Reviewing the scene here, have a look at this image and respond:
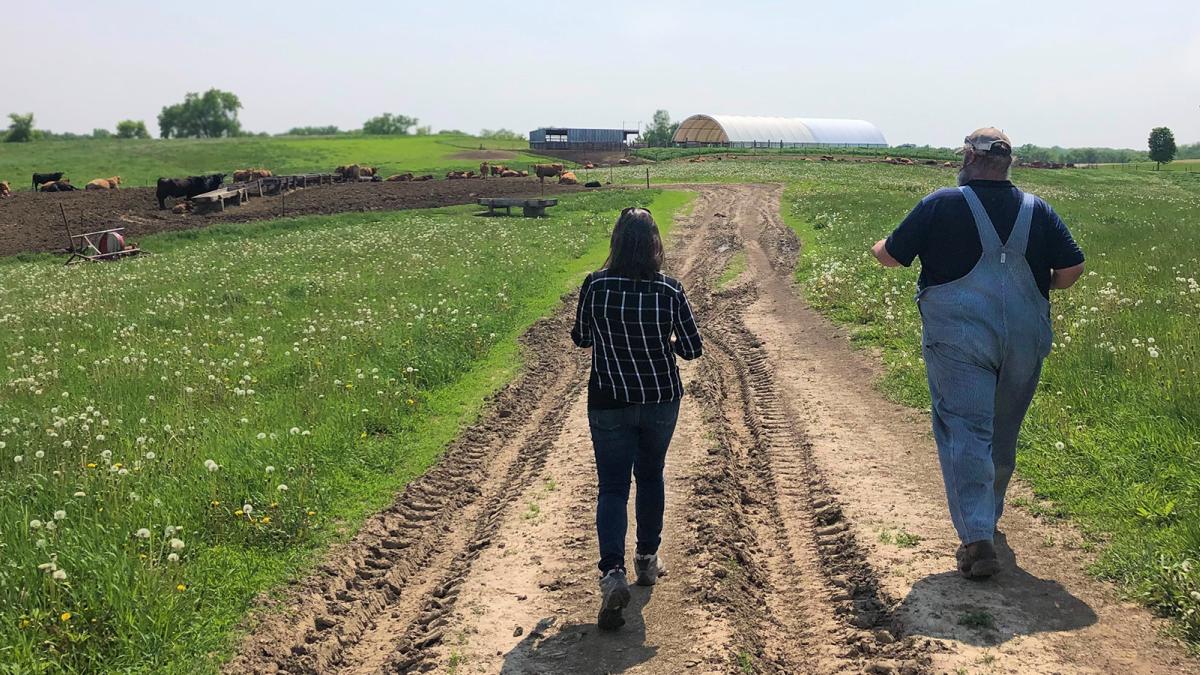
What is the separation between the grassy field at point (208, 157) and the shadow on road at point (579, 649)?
195 feet

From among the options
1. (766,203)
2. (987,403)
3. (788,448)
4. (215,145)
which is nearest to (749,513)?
(788,448)

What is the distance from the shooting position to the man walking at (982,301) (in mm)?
4910

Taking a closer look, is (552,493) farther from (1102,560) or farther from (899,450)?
(1102,560)

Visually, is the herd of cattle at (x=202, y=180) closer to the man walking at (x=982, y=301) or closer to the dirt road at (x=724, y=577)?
the dirt road at (x=724, y=577)

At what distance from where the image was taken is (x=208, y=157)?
7400 cm

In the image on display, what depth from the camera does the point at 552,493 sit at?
6.94 m

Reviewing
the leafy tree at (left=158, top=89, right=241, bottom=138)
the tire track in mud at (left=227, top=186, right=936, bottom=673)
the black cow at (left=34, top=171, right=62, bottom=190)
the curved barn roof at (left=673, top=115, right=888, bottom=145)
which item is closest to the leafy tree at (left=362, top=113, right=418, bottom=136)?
the leafy tree at (left=158, top=89, right=241, bottom=138)

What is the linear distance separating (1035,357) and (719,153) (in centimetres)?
7660

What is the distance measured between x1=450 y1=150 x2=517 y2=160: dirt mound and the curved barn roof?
33.8 metres

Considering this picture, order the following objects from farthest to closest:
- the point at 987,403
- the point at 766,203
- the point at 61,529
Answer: the point at 766,203 → the point at 61,529 → the point at 987,403

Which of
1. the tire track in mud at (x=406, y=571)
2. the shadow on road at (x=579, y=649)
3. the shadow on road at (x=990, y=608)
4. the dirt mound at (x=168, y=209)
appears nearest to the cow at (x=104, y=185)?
the dirt mound at (x=168, y=209)

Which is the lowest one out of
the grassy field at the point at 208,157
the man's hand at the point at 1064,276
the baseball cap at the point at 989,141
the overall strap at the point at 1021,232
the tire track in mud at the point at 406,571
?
the tire track in mud at the point at 406,571

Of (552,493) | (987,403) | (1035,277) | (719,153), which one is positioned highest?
(719,153)

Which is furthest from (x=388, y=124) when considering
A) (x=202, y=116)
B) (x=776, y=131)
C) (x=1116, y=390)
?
(x=1116, y=390)
